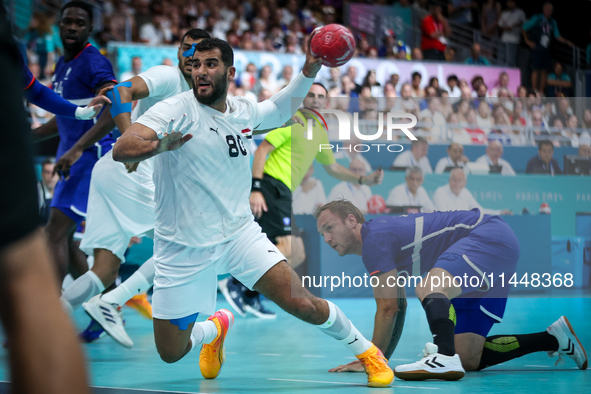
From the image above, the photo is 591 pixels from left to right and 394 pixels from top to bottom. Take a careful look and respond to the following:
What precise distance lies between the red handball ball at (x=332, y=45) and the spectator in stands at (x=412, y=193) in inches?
34.0

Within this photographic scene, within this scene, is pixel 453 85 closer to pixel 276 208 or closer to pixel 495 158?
pixel 276 208

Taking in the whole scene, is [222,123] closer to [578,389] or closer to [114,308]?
[114,308]

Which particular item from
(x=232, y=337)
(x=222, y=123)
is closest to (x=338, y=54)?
(x=222, y=123)

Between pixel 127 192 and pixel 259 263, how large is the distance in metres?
1.74

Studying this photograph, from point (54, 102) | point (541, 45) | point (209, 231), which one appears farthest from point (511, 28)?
point (209, 231)

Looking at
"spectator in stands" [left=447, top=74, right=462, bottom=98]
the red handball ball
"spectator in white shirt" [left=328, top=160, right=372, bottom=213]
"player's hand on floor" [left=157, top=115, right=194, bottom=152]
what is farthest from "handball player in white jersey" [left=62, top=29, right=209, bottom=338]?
"spectator in stands" [left=447, top=74, right=462, bottom=98]

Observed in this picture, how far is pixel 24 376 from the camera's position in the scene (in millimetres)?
1070

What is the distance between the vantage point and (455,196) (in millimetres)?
4141

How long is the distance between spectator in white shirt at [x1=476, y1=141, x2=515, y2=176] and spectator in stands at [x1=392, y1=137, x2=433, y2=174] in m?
0.39

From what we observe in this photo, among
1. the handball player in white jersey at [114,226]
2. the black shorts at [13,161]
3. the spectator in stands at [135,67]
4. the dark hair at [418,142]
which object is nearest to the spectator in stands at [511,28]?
the spectator in stands at [135,67]

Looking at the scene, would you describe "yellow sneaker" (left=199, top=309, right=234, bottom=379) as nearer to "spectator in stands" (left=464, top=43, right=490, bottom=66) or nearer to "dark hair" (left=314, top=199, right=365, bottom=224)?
"dark hair" (left=314, top=199, right=365, bottom=224)

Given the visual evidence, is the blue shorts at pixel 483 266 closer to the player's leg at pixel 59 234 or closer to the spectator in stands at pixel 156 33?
the player's leg at pixel 59 234

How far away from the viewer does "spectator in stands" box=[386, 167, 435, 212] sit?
4137mm

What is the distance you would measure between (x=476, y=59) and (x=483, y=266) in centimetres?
1249
